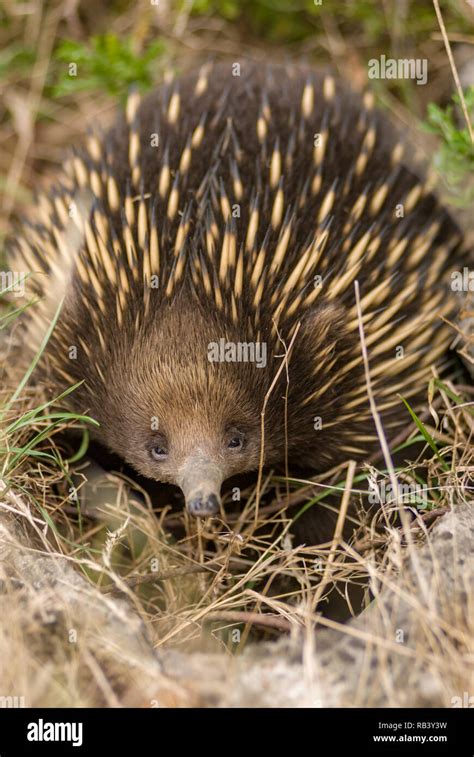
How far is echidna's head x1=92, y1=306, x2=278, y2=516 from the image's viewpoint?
2549mm

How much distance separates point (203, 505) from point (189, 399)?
326 millimetres

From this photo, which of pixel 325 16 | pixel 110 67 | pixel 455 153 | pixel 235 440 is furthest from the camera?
pixel 325 16

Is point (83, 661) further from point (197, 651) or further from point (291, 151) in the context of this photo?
point (291, 151)

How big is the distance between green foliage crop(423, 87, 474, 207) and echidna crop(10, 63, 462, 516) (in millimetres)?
106

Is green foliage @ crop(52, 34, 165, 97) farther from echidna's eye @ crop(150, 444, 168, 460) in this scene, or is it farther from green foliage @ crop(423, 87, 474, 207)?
echidna's eye @ crop(150, 444, 168, 460)

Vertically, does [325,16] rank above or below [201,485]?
above

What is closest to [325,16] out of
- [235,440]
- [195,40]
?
[195,40]

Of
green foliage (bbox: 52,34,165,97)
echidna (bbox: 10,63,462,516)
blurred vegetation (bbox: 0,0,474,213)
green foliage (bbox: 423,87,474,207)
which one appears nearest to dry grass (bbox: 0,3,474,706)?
echidna (bbox: 10,63,462,516)

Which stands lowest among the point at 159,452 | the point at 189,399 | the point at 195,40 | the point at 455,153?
the point at 159,452

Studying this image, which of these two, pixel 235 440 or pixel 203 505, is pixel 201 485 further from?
pixel 235 440

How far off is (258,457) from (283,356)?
0.29 m

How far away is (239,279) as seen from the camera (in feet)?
8.61

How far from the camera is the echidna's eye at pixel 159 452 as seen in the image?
2633 mm
